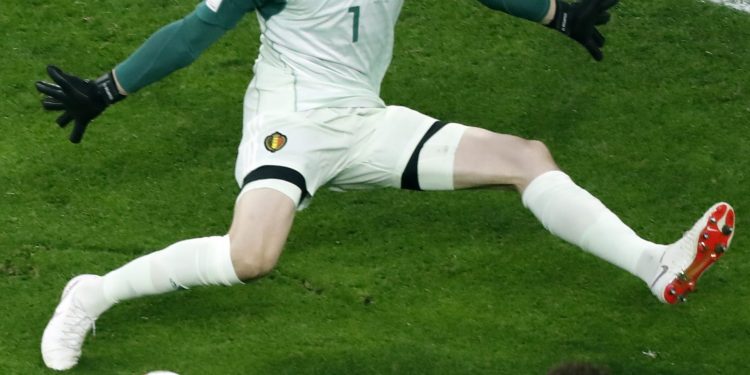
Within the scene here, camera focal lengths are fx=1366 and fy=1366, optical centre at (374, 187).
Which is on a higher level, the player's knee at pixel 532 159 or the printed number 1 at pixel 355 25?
the printed number 1 at pixel 355 25

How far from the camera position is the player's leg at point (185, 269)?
4.34 meters

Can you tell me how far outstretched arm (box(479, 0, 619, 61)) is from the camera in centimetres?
469

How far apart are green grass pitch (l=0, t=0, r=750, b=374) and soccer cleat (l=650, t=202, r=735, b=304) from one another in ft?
2.26

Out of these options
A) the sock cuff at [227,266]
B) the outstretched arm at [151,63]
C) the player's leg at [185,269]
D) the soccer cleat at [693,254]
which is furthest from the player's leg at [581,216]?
the outstretched arm at [151,63]

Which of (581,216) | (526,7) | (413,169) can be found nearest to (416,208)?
(413,169)

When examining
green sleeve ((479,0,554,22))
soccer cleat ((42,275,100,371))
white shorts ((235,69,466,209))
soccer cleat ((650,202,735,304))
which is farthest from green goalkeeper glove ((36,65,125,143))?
soccer cleat ((650,202,735,304))

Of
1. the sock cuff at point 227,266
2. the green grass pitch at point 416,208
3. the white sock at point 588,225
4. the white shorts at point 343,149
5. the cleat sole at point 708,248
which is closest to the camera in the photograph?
the cleat sole at point 708,248

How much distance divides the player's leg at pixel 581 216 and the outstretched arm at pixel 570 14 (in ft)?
1.53

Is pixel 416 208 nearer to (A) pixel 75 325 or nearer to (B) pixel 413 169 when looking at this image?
(B) pixel 413 169

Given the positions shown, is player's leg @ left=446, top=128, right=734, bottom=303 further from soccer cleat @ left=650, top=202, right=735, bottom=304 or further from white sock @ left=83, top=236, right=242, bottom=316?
white sock @ left=83, top=236, right=242, bottom=316

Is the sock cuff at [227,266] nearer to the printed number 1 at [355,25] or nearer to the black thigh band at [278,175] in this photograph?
the black thigh band at [278,175]

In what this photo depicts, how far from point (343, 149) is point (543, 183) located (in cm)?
68

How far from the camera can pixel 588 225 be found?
432 cm

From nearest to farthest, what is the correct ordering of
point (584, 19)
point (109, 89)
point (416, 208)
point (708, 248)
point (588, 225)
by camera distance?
point (708, 248) < point (588, 225) < point (109, 89) < point (584, 19) < point (416, 208)
